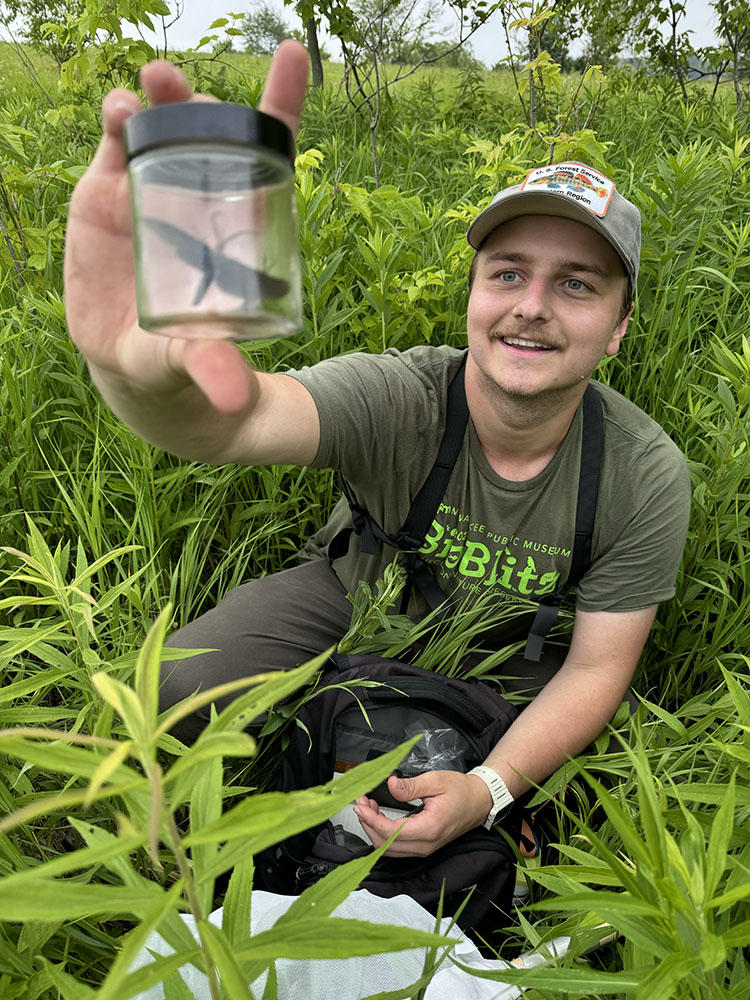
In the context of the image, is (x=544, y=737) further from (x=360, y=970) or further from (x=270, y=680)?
(x=270, y=680)

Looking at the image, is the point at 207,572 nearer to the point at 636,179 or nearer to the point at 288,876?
the point at 288,876

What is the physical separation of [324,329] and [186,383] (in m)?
1.34

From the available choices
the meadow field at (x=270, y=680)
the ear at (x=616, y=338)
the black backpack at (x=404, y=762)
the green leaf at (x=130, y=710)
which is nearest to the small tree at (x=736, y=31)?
the meadow field at (x=270, y=680)

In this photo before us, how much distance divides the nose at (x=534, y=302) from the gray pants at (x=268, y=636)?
93cm

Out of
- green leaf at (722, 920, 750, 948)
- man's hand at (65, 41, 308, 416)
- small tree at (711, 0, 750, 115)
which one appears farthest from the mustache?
small tree at (711, 0, 750, 115)

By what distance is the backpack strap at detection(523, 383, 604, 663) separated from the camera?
1.89m

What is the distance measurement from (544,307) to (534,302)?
0.09ft

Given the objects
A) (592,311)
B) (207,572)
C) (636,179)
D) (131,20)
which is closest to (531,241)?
(592,311)

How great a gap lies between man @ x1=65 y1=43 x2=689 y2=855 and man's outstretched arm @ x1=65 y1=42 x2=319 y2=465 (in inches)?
12.0

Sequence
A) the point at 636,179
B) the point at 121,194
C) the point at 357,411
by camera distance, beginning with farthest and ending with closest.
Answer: the point at 636,179 → the point at 357,411 → the point at 121,194

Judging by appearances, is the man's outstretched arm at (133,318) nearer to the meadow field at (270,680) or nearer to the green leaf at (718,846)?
the meadow field at (270,680)

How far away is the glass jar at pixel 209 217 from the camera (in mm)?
687

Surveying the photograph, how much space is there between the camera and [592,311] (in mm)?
1802

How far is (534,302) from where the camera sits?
1762 mm
